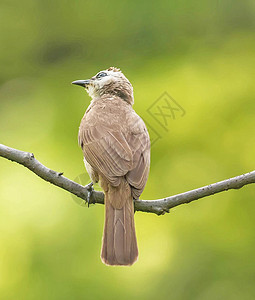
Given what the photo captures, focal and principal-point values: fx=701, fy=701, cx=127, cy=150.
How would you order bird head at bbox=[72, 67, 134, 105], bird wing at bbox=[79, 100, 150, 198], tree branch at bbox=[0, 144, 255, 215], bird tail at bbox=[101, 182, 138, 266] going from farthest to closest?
bird head at bbox=[72, 67, 134, 105]
bird wing at bbox=[79, 100, 150, 198]
bird tail at bbox=[101, 182, 138, 266]
tree branch at bbox=[0, 144, 255, 215]

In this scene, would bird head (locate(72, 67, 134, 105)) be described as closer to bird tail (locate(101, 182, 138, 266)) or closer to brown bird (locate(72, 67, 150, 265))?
brown bird (locate(72, 67, 150, 265))

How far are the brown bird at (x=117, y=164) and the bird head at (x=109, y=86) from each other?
330 millimetres

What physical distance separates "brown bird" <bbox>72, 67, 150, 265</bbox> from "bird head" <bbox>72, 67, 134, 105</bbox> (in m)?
0.33

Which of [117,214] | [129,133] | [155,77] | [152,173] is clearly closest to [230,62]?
[155,77]

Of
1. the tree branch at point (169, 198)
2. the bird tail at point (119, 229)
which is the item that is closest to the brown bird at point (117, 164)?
the bird tail at point (119, 229)

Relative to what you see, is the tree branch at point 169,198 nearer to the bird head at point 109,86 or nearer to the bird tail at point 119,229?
the bird tail at point 119,229

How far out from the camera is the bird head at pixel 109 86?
18.7ft

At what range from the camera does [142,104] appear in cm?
685

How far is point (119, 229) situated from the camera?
14.3ft

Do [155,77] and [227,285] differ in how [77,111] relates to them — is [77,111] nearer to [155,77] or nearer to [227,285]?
[155,77]

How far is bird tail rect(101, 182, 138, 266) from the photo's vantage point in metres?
4.25

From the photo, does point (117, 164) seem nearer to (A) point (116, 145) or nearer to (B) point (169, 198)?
(A) point (116, 145)

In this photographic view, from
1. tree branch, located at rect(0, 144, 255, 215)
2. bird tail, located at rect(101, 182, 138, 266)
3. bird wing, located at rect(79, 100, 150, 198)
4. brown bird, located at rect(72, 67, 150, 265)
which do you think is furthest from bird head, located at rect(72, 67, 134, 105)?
tree branch, located at rect(0, 144, 255, 215)

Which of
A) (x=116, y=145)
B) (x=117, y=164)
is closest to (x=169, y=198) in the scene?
(x=117, y=164)
